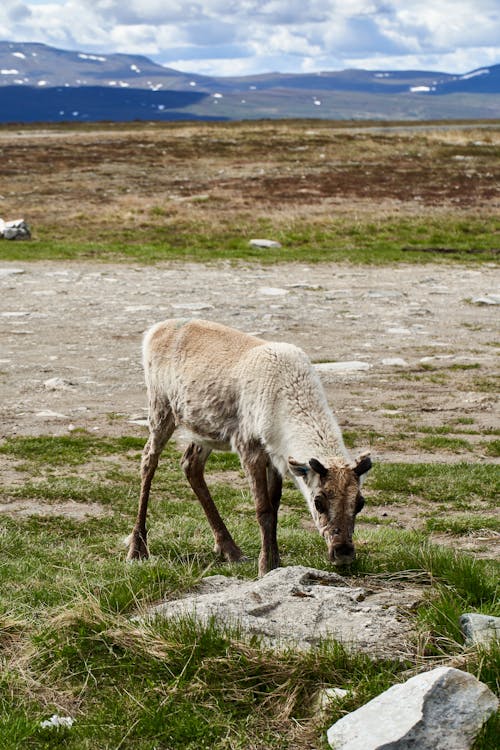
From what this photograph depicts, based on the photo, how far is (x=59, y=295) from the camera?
77.2ft

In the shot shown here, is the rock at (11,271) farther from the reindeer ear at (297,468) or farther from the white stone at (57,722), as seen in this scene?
the white stone at (57,722)

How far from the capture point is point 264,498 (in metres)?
8.63

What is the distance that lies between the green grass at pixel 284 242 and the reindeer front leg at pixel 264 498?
68.7 feet

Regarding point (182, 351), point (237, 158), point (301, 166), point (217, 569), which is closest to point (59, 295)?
point (182, 351)

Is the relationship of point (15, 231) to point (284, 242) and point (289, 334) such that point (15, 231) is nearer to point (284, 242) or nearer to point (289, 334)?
point (284, 242)

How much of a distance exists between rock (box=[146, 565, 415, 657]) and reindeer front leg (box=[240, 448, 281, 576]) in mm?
1313

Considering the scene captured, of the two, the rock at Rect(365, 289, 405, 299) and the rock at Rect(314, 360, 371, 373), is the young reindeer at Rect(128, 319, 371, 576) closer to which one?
the rock at Rect(314, 360, 371, 373)

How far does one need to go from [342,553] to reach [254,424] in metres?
1.72

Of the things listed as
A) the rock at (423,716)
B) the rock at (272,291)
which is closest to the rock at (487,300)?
the rock at (272,291)

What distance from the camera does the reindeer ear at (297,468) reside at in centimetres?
778

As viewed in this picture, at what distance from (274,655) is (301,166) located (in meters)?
55.5

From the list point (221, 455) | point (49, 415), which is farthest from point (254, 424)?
point (49, 415)

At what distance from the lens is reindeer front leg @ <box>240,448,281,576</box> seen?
27.8 ft

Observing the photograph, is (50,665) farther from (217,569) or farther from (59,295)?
(59,295)
